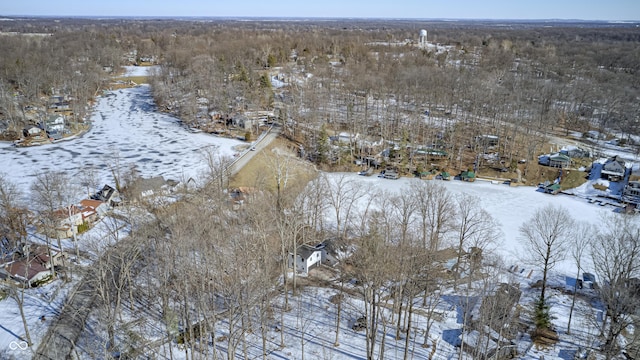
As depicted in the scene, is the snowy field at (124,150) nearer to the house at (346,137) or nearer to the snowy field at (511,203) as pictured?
the house at (346,137)

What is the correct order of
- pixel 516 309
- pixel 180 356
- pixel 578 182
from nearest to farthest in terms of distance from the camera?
pixel 180 356
pixel 516 309
pixel 578 182

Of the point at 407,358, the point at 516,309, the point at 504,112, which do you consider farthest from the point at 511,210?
the point at 504,112

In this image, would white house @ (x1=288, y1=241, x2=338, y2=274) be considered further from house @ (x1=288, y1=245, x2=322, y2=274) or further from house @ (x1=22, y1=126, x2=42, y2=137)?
house @ (x1=22, y1=126, x2=42, y2=137)

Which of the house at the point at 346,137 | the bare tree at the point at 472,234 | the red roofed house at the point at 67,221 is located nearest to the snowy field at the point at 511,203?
the bare tree at the point at 472,234

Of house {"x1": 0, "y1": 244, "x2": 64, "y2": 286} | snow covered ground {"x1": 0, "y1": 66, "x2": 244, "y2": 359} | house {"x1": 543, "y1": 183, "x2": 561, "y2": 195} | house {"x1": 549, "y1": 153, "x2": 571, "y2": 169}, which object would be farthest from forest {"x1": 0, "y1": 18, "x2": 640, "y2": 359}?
house {"x1": 549, "y1": 153, "x2": 571, "y2": 169}

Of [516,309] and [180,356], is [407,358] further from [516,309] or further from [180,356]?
[180,356]

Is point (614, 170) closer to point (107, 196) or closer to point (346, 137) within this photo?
point (346, 137)
